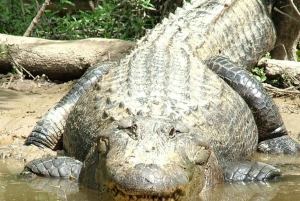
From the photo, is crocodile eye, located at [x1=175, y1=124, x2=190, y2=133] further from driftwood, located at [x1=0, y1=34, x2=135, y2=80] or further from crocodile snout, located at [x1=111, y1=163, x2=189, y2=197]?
driftwood, located at [x1=0, y1=34, x2=135, y2=80]

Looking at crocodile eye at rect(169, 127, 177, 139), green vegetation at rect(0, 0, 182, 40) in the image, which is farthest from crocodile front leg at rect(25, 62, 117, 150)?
green vegetation at rect(0, 0, 182, 40)

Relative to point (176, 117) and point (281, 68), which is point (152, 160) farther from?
point (281, 68)

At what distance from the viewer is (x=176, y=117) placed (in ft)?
16.3

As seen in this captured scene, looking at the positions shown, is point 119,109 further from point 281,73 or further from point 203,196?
point 281,73

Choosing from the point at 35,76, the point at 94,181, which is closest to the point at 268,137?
the point at 94,181

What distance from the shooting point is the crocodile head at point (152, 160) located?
148 inches

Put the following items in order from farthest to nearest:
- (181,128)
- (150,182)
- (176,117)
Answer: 1. (176,117)
2. (181,128)
3. (150,182)

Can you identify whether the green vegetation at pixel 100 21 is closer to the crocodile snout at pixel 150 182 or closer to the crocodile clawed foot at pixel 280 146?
the crocodile clawed foot at pixel 280 146

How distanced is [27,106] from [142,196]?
4073 mm

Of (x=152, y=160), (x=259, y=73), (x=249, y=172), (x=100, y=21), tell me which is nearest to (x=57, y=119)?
(x=249, y=172)

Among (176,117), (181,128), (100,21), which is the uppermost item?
(181,128)

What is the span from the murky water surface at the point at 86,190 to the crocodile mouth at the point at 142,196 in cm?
69

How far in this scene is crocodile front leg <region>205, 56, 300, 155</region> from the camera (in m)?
6.27

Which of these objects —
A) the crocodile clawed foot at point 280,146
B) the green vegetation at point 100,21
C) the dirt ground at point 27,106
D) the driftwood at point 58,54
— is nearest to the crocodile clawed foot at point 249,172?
the crocodile clawed foot at point 280,146
